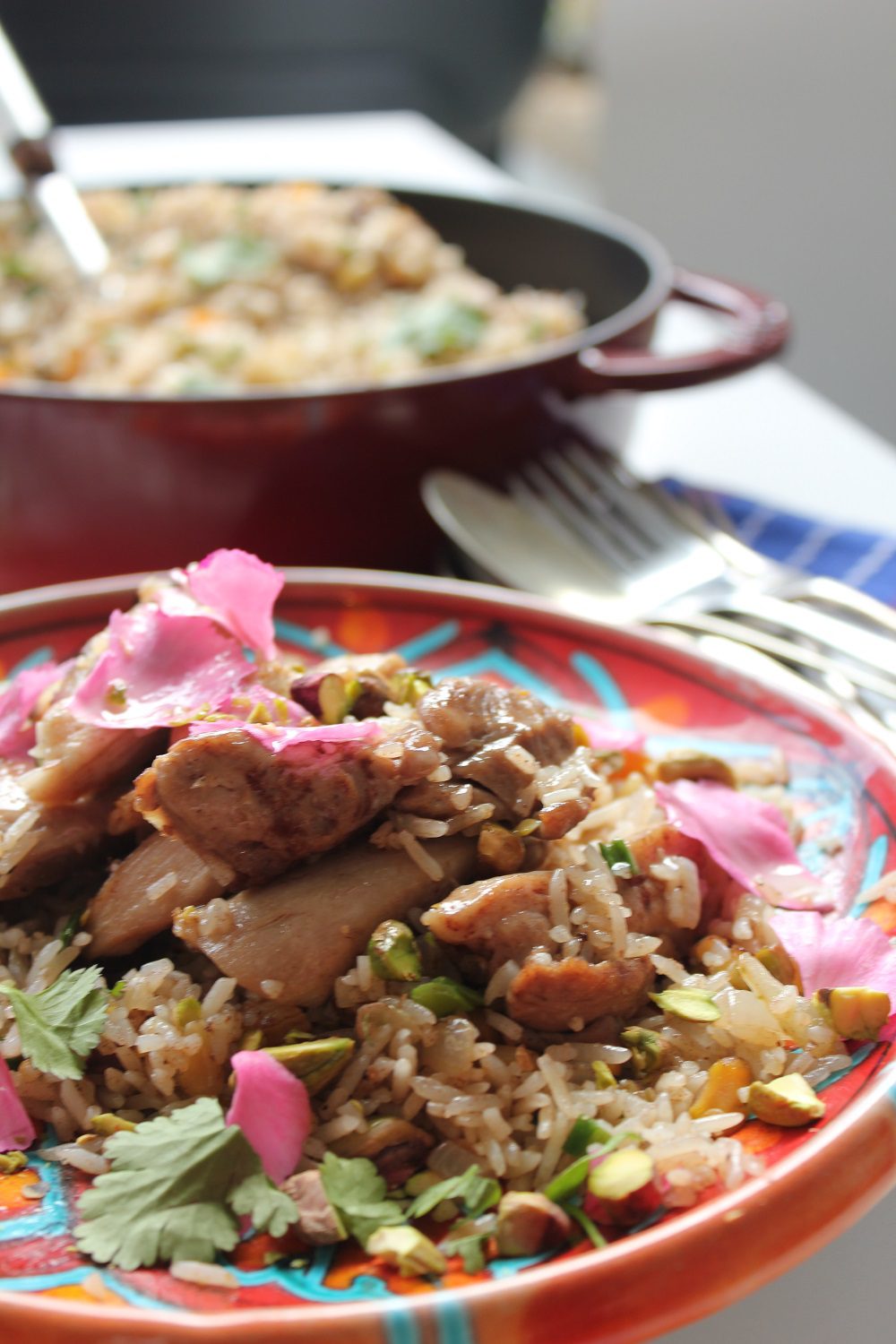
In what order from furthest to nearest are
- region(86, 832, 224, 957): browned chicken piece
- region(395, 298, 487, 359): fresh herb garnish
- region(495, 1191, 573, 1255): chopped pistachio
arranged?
region(395, 298, 487, 359): fresh herb garnish
region(86, 832, 224, 957): browned chicken piece
region(495, 1191, 573, 1255): chopped pistachio

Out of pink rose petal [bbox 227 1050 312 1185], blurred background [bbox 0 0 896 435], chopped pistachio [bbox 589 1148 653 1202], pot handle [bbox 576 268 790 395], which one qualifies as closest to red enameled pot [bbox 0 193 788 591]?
pot handle [bbox 576 268 790 395]

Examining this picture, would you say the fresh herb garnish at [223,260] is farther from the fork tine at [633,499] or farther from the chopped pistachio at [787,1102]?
the chopped pistachio at [787,1102]

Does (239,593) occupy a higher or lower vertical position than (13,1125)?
higher

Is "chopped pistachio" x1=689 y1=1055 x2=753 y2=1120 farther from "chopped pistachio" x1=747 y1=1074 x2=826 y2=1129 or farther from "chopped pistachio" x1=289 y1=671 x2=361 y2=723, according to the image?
"chopped pistachio" x1=289 y1=671 x2=361 y2=723

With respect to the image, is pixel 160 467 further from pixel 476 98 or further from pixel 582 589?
pixel 476 98

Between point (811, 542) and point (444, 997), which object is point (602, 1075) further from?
point (811, 542)

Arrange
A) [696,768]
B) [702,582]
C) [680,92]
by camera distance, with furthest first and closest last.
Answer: [680,92] < [702,582] < [696,768]

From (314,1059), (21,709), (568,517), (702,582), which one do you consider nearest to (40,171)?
(568,517)
